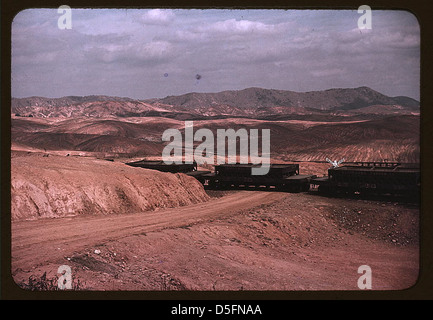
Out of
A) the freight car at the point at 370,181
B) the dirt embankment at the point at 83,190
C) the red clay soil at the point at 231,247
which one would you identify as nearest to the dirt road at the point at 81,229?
the red clay soil at the point at 231,247

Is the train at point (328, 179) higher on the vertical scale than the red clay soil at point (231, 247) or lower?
higher

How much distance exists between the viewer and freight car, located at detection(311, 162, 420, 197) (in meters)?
24.4

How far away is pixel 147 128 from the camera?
429ft

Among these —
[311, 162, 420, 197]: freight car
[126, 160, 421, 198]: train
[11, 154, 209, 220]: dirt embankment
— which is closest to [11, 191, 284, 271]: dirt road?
[11, 154, 209, 220]: dirt embankment

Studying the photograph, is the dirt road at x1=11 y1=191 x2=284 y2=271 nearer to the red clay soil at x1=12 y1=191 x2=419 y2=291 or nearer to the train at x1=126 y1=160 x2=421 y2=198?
the red clay soil at x1=12 y1=191 x2=419 y2=291

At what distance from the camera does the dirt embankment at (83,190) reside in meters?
17.2

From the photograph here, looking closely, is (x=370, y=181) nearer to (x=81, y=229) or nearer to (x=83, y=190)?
(x=83, y=190)

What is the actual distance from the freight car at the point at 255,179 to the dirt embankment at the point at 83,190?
284 inches

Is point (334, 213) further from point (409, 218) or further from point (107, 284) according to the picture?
point (107, 284)

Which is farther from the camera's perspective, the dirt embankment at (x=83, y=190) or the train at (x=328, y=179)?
the train at (x=328, y=179)

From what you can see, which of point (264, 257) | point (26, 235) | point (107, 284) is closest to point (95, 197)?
point (26, 235)

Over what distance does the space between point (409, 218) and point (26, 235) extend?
1811 centimetres

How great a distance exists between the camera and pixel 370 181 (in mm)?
26266

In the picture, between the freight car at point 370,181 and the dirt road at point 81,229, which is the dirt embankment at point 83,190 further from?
the freight car at point 370,181
